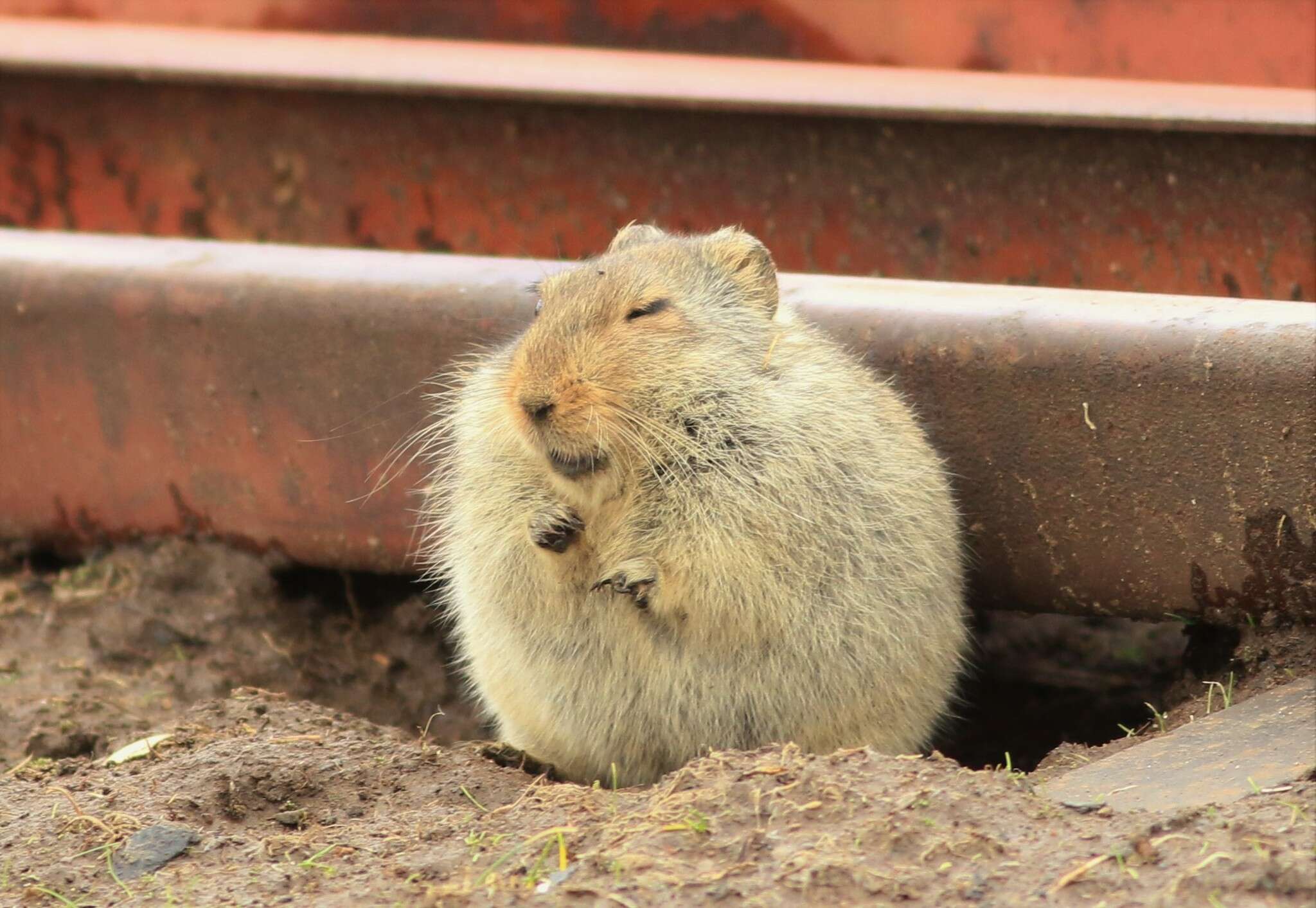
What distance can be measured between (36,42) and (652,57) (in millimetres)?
3064

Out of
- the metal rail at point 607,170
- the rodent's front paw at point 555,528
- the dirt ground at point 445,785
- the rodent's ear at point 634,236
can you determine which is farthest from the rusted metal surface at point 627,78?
the rodent's front paw at point 555,528

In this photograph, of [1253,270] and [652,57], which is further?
[652,57]

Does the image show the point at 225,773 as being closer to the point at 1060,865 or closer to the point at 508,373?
the point at 508,373

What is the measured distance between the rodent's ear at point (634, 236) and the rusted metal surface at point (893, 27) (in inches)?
112

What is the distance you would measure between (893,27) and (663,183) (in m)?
1.33

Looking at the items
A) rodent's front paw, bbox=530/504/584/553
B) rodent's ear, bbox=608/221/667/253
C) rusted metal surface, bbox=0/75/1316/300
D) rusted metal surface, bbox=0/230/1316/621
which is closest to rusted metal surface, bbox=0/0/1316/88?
rusted metal surface, bbox=0/75/1316/300

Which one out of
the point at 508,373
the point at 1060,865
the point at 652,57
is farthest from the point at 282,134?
the point at 1060,865

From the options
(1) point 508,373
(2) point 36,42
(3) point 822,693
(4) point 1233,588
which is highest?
(2) point 36,42

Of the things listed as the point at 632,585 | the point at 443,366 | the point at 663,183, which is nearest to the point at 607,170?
the point at 663,183

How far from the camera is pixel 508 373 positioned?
3918 mm

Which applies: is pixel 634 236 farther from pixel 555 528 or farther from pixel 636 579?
pixel 636 579

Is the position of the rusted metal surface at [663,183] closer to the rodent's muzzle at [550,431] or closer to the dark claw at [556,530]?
the dark claw at [556,530]

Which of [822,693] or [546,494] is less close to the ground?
[546,494]

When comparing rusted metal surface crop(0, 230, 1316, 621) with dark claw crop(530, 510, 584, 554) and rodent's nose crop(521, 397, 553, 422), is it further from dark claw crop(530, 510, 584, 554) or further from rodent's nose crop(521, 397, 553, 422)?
rodent's nose crop(521, 397, 553, 422)
